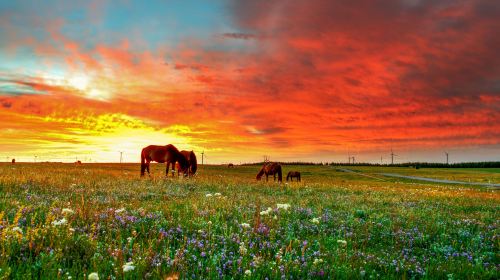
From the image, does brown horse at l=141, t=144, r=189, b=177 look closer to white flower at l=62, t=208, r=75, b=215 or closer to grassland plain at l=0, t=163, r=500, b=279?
grassland plain at l=0, t=163, r=500, b=279

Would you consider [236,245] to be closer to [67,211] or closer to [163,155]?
[67,211]

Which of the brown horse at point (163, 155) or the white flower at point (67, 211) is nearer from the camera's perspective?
the white flower at point (67, 211)

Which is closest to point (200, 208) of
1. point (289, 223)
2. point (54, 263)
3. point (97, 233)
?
point (289, 223)

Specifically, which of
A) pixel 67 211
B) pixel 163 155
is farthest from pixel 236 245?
pixel 163 155

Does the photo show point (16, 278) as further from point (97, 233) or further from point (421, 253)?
point (421, 253)

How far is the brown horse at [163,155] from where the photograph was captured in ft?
120

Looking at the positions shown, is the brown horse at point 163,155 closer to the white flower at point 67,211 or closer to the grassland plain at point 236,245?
the grassland plain at point 236,245

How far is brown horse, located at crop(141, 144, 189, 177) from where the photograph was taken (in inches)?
1443

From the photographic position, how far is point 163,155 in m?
37.2

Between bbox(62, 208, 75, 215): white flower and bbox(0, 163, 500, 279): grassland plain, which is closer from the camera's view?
bbox(0, 163, 500, 279): grassland plain

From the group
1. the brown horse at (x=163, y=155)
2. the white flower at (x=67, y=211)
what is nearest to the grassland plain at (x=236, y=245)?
the white flower at (x=67, y=211)

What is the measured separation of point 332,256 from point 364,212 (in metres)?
6.74

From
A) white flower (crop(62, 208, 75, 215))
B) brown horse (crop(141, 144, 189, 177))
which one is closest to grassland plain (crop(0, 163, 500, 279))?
white flower (crop(62, 208, 75, 215))

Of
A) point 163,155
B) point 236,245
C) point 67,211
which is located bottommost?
point 236,245
